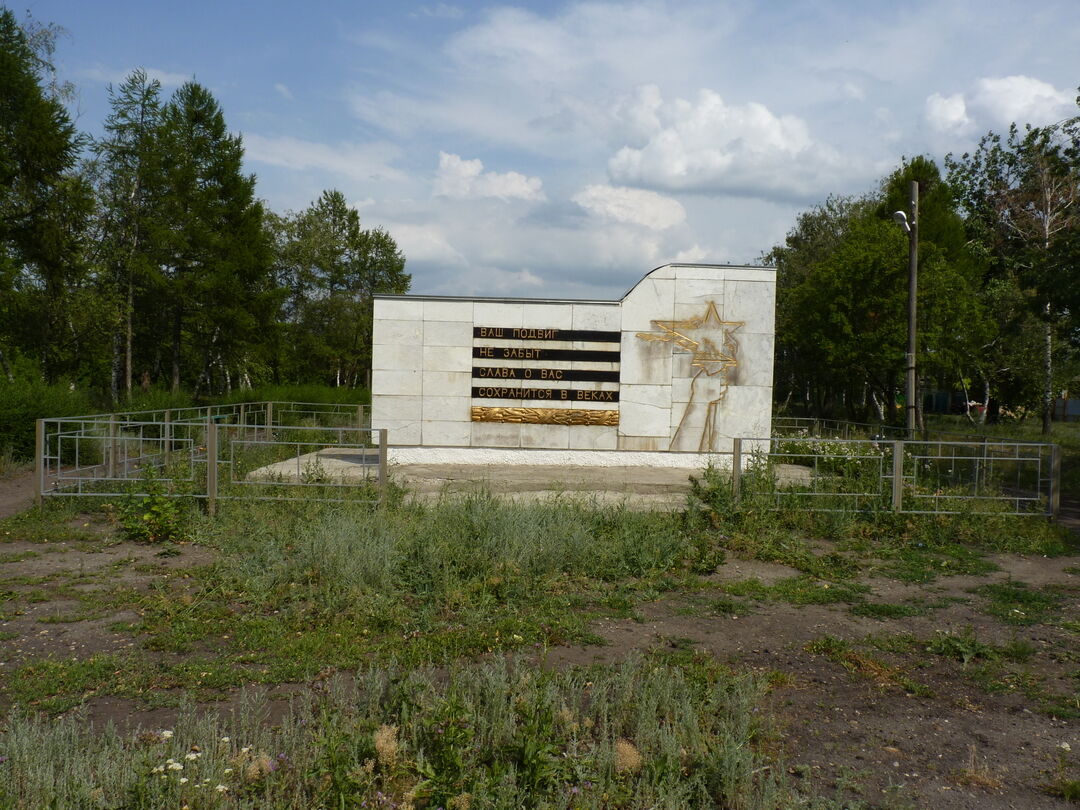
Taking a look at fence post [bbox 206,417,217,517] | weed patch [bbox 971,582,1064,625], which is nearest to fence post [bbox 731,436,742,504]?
weed patch [bbox 971,582,1064,625]

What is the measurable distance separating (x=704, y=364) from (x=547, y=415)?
3121mm

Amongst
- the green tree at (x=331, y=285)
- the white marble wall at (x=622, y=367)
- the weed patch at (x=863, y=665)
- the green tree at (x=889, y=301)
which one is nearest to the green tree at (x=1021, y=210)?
the green tree at (x=889, y=301)

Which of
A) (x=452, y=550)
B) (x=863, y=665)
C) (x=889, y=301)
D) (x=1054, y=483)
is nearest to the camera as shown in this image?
(x=863, y=665)

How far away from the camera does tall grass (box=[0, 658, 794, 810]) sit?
3715 millimetres

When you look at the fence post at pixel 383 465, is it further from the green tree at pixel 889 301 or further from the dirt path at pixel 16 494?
the green tree at pixel 889 301

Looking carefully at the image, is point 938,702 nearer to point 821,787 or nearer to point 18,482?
point 821,787

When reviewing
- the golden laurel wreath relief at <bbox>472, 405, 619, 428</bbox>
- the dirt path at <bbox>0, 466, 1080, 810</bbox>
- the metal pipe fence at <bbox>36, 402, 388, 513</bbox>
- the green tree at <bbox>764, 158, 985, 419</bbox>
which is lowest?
the dirt path at <bbox>0, 466, 1080, 810</bbox>

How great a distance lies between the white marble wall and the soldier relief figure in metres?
0.03

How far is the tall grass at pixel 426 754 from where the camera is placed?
371cm

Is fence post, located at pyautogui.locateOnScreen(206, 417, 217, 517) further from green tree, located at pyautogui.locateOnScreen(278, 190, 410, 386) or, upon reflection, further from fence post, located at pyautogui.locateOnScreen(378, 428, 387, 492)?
green tree, located at pyautogui.locateOnScreen(278, 190, 410, 386)

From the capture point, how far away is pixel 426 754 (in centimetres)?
420

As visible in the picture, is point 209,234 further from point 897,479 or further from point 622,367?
point 897,479

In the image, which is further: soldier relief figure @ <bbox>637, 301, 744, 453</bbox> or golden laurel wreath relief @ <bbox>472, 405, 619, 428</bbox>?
golden laurel wreath relief @ <bbox>472, 405, 619, 428</bbox>

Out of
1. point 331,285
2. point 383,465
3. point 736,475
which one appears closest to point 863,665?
point 736,475
